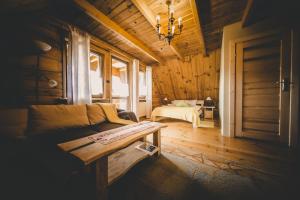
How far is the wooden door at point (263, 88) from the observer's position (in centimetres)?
210

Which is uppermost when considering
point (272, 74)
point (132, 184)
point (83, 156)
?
point (272, 74)

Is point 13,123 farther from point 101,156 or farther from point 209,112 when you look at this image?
point 209,112

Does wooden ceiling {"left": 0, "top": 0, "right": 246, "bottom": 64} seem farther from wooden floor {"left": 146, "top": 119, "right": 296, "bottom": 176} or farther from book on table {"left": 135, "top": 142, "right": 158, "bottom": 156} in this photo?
wooden floor {"left": 146, "top": 119, "right": 296, "bottom": 176}

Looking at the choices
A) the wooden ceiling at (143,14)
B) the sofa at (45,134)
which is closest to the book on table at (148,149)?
the sofa at (45,134)

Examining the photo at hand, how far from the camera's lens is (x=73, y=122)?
1740 mm

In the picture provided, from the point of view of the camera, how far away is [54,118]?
1591mm

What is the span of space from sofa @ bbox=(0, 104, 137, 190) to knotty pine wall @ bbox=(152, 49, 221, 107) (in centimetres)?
396

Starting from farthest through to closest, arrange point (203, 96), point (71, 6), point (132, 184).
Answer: point (203, 96), point (71, 6), point (132, 184)

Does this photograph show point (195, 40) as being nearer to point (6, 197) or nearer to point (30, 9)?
Answer: point (30, 9)

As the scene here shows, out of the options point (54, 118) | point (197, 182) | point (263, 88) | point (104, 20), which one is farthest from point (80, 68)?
point (263, 88)

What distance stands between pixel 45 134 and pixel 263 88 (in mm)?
3711

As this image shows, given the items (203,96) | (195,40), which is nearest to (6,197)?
(195,40)

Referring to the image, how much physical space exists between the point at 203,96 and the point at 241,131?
2977 mm

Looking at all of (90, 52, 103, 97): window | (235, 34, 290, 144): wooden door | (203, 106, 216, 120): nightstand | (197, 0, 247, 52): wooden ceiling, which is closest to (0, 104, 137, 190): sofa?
(90, 52, 103, 97): window
